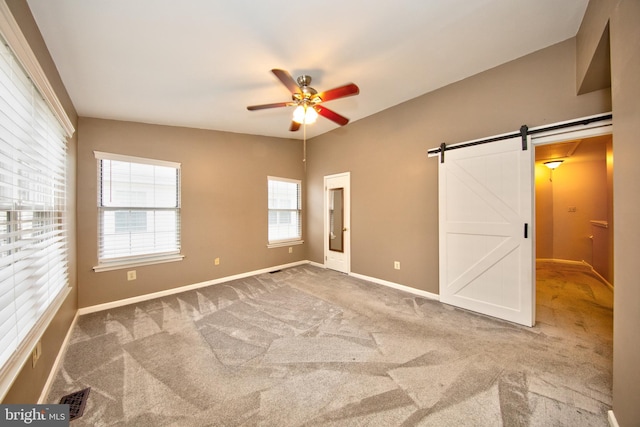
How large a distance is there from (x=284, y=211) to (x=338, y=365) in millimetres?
3563

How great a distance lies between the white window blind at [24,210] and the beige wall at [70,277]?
173 millimetres

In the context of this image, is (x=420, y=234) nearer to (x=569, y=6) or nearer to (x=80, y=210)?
(x=569, y=6)

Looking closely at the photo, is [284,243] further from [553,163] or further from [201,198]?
[553,163]

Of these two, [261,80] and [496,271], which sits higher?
[261,80]

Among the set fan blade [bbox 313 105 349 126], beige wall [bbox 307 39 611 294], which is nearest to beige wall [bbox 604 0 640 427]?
beige wall [bbox 307 39 611 294]

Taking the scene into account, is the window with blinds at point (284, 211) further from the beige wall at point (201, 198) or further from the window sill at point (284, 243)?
the beige wall at point (201, 198)

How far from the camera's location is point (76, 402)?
5.15 feet

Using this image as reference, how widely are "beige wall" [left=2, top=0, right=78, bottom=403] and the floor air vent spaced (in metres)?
0.16

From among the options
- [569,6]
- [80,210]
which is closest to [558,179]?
[569,6]

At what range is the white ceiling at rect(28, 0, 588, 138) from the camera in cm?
173

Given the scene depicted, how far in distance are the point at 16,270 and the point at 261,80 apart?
8.26 feet

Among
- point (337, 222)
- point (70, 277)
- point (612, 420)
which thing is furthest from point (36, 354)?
point (337, 222)

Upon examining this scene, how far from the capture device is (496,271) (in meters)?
2.66

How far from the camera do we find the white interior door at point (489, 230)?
246 cm
